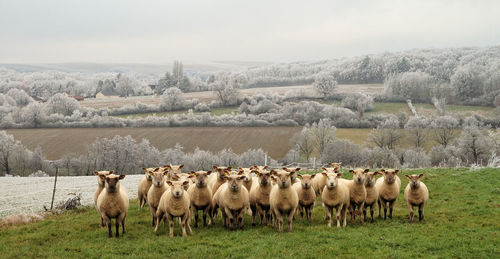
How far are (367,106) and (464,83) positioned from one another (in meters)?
24.9

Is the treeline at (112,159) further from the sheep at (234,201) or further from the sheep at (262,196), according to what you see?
the sheep at (234,201)

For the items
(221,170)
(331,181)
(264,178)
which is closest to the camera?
(331,181)

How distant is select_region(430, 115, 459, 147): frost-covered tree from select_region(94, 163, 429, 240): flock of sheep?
2515 inches

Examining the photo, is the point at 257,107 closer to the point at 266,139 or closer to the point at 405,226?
the point at 266,139

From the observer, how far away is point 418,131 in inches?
2977

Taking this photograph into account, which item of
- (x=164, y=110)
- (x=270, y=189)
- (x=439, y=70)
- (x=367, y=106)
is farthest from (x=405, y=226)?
(x=439, y=70)

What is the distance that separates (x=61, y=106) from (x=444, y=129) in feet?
290

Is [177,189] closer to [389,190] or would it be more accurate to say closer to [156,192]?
[156,192]

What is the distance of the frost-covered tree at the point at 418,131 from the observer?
7475cm

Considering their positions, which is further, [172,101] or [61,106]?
[172,101]

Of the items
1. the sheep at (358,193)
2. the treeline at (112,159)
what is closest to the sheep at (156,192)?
the sheep at (358,193)

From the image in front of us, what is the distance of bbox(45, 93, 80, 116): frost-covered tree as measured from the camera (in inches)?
4040

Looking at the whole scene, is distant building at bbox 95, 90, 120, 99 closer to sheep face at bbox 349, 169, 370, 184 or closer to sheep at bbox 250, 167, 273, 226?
sheep at bbox 250, 167, 273, 226

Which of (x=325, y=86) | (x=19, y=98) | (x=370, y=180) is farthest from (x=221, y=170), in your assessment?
(x=19, y=98)
